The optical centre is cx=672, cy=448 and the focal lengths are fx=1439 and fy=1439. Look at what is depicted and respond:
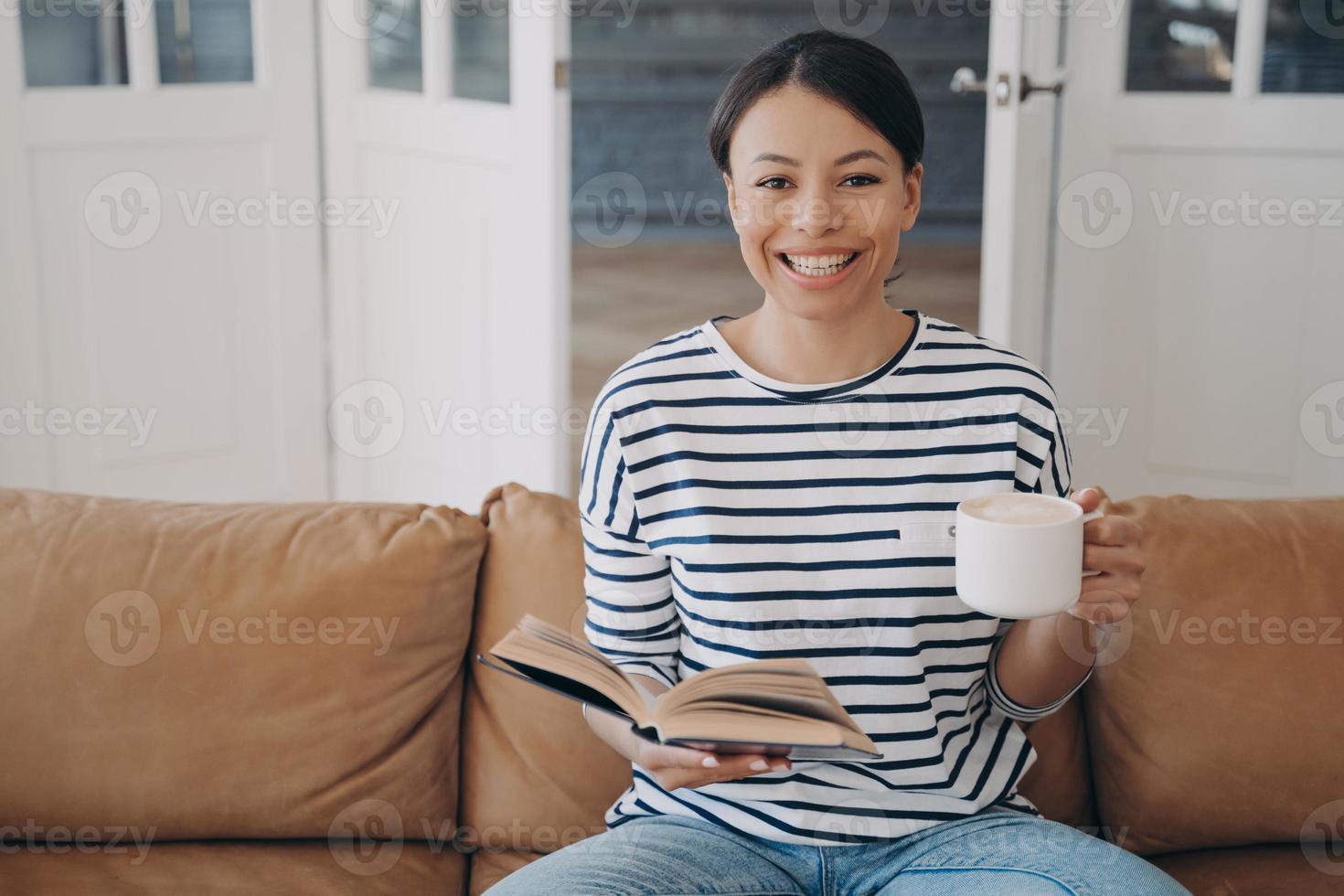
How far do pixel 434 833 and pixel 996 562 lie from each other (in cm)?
72

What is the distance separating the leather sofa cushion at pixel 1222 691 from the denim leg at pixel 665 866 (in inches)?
16.7

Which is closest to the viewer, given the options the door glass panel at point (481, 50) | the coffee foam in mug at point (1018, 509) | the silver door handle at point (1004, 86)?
the coffee foam in mug at point (1018, 509)

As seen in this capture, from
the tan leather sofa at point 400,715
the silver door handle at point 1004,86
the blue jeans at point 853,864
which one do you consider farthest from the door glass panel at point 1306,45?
the blue jeans at point 853,864

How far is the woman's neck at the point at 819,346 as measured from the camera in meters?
1.41

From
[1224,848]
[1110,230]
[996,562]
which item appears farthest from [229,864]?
[1110,230]

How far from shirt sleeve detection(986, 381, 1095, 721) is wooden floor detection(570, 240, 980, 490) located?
3.12 m

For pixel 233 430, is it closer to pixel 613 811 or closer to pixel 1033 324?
pixel 1033 324

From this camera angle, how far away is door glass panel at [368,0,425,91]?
3309 millimetres

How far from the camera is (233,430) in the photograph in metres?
3.55

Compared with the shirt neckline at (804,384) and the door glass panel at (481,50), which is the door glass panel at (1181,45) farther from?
the shirt neckline at (804,384)

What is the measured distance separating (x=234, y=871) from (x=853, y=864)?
2.13 feet

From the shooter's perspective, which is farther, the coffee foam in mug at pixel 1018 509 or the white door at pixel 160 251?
the white door at pixel 160 251

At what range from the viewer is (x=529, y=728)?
1.55 metres

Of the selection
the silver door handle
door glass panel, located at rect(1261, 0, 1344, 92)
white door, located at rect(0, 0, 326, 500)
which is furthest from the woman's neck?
white door, located at rect(0, 0, 326, 500)
